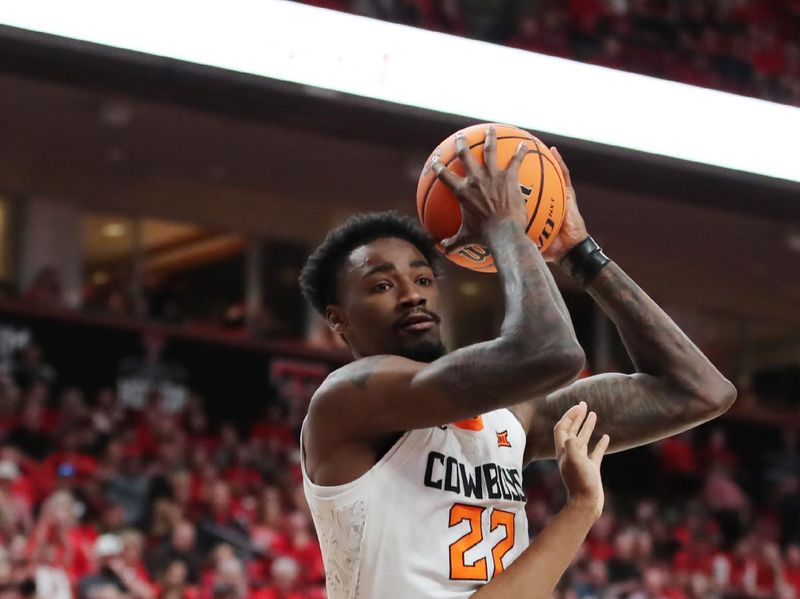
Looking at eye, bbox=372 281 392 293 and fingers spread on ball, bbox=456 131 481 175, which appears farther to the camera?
eye, bbox=372 281 392 293

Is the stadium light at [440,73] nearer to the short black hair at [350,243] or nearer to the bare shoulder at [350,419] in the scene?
the short black hair at [350,243]

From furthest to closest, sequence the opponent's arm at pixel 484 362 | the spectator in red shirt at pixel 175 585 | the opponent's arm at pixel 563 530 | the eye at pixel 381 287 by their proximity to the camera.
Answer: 1. the spectator in red shirt at pixel 175 585
2. the eye at pixel 381 287
3. the opponent's arm at pixel 563 530
4. the opponent's arm at pixel 484 362

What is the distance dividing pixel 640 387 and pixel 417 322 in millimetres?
689

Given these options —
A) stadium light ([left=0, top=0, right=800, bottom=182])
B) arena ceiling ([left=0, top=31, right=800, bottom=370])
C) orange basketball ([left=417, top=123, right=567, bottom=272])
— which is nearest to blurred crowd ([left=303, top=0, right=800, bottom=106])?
stadium light ([left=0, top=0, right=800, bottom=182])

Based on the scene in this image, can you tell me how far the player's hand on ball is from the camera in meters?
2.88

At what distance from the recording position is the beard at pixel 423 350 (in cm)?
298

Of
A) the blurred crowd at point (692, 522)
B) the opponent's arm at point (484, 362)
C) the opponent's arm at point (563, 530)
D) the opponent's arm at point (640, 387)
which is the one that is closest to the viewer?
the opponent's arm at point (484, 362)

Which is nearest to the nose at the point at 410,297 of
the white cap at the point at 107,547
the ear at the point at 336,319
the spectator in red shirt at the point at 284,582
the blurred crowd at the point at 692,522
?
the ear at the point at 336,319

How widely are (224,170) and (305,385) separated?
236cm

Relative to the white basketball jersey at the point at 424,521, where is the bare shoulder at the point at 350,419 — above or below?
above

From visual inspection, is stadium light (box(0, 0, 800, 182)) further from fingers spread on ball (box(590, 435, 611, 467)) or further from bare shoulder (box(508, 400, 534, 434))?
fingers spread on ball (box(590, 435, 611, 467))

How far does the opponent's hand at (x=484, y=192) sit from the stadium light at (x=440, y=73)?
678 cm

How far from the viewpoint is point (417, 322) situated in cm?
299

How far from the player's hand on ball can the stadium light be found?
22.9 ft
